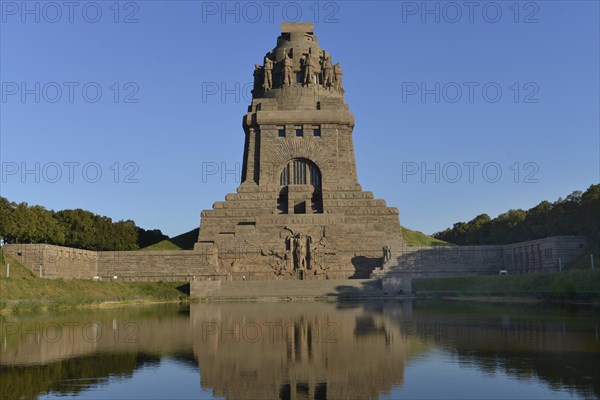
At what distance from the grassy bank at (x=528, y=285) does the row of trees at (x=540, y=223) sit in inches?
419

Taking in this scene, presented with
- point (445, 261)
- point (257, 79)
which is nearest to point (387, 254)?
point (445, 261)

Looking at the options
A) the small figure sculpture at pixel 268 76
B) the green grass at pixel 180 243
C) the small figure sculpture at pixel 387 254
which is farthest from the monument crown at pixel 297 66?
the small figure sculpture at pixel 387 254

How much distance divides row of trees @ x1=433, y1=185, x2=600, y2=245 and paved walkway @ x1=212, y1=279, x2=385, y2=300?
15922 millimetres

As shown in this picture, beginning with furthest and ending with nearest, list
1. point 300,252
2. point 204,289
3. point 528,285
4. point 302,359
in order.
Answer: point 300,252 → point 204,289 → point 528,285 → point 302,359

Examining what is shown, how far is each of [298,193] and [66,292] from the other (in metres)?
31.5

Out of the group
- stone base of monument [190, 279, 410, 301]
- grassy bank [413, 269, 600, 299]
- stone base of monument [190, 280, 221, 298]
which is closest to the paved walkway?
stone base of monument [190, 279, 410, 301]

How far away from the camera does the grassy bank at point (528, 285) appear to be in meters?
31.7

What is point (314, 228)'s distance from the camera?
6203 centimetres

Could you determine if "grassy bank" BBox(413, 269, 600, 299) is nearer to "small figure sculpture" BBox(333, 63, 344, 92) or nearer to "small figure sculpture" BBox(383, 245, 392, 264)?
"small figure sculpture" BBox(383, 245, 392, 264)

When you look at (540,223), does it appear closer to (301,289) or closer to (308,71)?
(308,71)

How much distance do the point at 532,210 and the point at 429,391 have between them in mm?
66799

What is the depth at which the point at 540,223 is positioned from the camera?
67.4m

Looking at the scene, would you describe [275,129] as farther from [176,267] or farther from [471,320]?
[471,320]

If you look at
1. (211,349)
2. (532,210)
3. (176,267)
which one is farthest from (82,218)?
(211,349)
